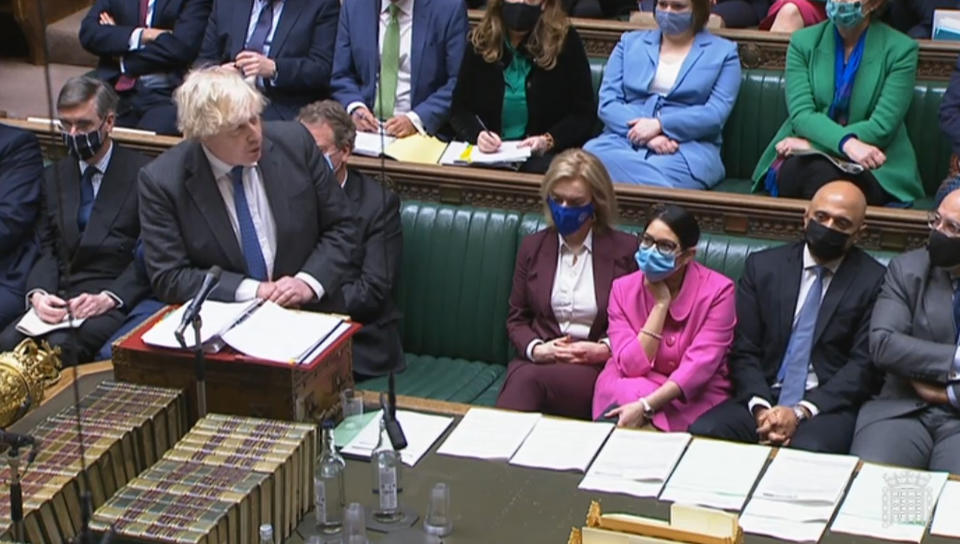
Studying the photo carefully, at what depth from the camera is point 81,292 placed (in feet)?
16.7

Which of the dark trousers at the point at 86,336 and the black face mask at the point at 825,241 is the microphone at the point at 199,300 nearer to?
the dark trousers at the point at 86,336

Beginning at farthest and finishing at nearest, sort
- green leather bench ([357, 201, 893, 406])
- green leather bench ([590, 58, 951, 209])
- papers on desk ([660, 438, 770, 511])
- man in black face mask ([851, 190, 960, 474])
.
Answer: green leather bench ([590, 58, 951, 209]) < green leather bench ([357, 201, 893, 406]) < man in black face mask ([851, 190, 960, 474]) < papers on desk ([660, 438, 770, 511])

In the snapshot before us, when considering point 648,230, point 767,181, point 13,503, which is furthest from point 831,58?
point 13,503

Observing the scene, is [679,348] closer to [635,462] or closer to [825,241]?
[825,241]

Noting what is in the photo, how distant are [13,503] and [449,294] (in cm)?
230

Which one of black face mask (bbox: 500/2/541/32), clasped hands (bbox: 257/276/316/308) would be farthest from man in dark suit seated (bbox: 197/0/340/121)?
clasped hands (bbox: 257/276/316/308)

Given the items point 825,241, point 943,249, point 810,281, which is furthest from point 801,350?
point 943,249

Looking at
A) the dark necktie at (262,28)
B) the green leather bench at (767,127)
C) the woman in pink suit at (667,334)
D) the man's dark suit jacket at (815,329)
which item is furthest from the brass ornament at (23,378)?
the green leather bench at (767,127)

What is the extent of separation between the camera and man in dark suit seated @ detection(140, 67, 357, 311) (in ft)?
14.1

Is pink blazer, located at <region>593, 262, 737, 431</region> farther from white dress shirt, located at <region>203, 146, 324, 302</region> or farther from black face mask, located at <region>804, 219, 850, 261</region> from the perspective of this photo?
white dress shirt, located at <region>203, 146, 324, 302</region>

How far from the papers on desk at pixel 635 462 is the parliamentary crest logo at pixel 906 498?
1.63ft

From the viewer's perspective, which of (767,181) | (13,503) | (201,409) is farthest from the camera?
(767,181)

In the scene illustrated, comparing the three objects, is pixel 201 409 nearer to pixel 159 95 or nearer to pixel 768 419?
pixel 768 419

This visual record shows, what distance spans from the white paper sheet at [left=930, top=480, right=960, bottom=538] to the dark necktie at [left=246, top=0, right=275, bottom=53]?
3.69m
